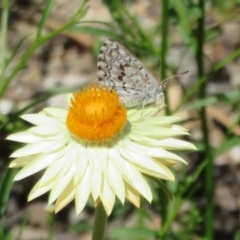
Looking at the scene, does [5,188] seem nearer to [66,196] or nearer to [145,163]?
[66,196]

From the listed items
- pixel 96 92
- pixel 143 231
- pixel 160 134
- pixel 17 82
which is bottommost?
pixel 143 231

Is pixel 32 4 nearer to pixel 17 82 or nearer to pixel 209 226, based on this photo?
pixel 17 82

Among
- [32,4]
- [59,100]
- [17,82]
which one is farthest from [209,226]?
[32,4]

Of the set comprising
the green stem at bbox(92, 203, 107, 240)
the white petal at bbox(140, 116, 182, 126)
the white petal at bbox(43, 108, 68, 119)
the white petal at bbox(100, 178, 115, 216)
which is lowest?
the green stem at bbox(92, 203, 107, 240)

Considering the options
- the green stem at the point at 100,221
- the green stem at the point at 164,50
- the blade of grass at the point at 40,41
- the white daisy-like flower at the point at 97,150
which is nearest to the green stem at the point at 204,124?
the green stem at the point at 164,50

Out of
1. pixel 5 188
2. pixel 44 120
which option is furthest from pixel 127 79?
pixel 5 188

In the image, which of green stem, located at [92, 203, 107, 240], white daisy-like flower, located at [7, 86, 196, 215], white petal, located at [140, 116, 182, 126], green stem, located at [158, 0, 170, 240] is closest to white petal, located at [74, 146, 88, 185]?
white daisy-like flower, located at [7, 86, 196, 215]

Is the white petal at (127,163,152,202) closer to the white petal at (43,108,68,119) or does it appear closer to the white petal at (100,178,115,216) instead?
the white petal at (100,178,115,216)
